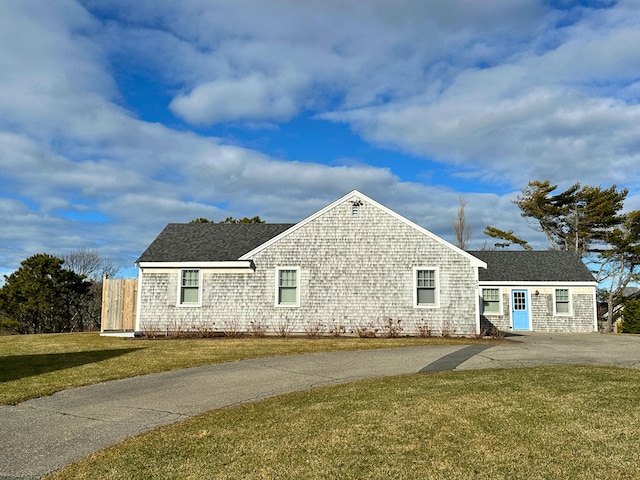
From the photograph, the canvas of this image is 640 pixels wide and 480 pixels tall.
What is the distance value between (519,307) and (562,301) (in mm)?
2234

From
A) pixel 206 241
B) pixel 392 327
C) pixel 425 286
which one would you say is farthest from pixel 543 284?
pixel 206 241

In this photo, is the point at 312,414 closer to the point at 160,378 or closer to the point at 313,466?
the point at 313,466

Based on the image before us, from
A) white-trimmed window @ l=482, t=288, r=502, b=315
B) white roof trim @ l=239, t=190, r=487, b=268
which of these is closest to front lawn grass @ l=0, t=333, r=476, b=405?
white roof trim @ l=239, t=190, r=487, b=268

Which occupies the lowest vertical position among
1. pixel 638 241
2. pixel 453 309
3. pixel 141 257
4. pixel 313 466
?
pixel 313 466

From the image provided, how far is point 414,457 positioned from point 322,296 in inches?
586

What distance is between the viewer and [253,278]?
66.7 feet

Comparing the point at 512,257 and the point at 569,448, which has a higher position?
the point at 512,257

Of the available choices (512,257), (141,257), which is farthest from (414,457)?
(512,257)

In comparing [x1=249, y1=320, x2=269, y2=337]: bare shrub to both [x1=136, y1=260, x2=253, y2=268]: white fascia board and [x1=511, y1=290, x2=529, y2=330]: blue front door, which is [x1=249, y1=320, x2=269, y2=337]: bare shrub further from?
[x1=511, y1=290, x2=529, y2=330]: blue front door

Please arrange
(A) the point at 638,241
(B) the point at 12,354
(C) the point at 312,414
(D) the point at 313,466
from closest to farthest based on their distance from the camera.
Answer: (D) the point at 313,466, (C) the point at 312,414, (B) the point at 12,354, (A) the point at 638,241

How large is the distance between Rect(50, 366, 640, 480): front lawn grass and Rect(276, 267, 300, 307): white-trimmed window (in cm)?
1195

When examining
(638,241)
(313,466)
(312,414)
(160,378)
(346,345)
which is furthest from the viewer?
(638,241)

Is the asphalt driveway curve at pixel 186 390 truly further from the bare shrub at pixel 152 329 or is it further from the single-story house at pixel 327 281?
the bare shrub at pixel 152 329

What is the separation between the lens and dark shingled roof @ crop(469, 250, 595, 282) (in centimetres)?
2680
